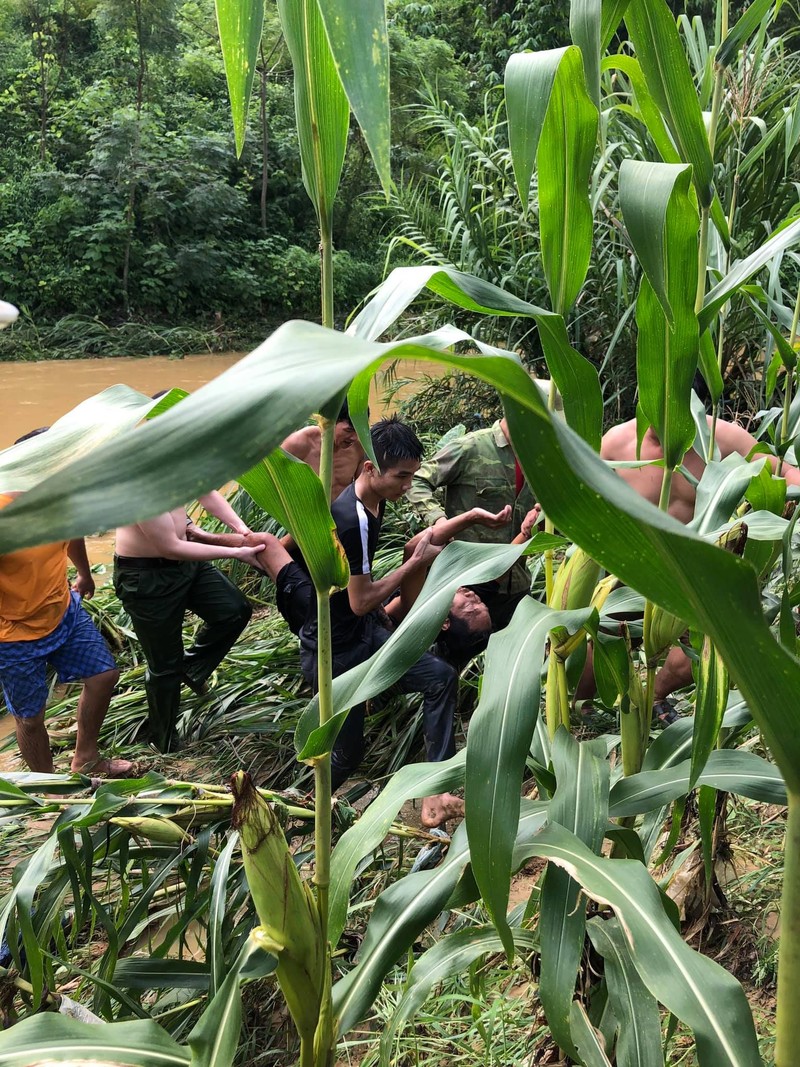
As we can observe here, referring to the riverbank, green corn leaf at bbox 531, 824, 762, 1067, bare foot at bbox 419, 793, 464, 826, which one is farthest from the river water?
green corn leaf at bbox 531, 824, 762, 1067

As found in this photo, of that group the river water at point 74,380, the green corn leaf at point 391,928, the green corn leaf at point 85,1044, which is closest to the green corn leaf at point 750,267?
the green corn leaf at point 391,928

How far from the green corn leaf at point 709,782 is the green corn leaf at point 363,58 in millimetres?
834

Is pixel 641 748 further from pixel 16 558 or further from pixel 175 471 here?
pixel 16 558

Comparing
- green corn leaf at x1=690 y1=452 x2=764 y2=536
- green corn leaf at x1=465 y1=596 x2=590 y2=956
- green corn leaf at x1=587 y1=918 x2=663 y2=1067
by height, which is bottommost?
green corn leaf at x1=587 y1=918 x2=663 y2=1067

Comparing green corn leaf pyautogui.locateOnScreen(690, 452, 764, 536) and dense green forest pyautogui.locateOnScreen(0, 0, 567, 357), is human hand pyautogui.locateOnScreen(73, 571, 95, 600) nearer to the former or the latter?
green corn leaf pyautogui.locateOnScreen(690, 452, 764, 536)

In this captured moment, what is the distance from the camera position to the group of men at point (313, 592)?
2.65 metres

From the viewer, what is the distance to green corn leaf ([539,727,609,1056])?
0.90 metres

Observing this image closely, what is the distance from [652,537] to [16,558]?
2651 millimetres

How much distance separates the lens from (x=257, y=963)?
1.08m

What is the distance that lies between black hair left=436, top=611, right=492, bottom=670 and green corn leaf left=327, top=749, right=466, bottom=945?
1.87m

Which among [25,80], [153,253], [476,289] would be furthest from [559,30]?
[476,289]

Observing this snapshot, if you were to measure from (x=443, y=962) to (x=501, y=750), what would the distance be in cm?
47

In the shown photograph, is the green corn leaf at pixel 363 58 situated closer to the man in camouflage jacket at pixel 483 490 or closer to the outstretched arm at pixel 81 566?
the man in camouflage jacket at pixel 483 490

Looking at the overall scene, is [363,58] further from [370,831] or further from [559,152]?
[370,831]
